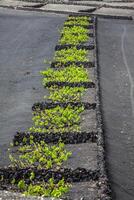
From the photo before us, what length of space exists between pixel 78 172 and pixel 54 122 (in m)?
3.15

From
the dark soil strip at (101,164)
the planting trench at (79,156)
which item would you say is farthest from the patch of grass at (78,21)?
the dark soil strip at (101,164)

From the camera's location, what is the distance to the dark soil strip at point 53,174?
1026 centimetres

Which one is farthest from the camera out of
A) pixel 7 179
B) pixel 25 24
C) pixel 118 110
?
pixel 25 24

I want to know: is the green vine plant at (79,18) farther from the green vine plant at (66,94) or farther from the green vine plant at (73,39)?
the green vine plant at (66,94)

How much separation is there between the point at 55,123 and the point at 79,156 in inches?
83.9

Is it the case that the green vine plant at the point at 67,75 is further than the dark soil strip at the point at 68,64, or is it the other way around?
the dark soil strip at the point at 68,64

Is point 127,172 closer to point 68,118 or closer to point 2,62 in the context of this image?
point 68,118

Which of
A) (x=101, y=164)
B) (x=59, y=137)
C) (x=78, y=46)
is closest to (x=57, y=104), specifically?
(x=59, y=137)

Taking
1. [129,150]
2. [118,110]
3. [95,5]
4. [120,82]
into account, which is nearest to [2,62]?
[120,82]

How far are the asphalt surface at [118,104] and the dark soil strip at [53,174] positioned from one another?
1.91ft

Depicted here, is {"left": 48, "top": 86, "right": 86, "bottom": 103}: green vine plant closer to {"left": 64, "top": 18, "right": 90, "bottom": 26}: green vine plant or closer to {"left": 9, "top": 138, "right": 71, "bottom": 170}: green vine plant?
{"left": 9, "top": 138, "right": 71, "bottom": 170}: green vine plant

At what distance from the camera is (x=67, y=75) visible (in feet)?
58.6

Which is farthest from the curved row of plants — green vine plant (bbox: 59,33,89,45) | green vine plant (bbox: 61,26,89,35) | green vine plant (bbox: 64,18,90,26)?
green vine plant (bbox: 64,18,90,26)

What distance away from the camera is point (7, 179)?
1034 cm
